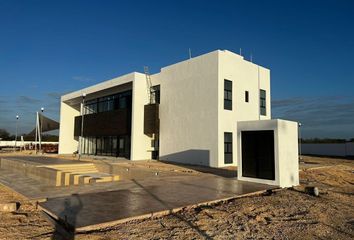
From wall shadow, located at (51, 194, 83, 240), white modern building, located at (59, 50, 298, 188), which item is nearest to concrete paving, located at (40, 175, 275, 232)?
wall shadow, located at (51, 194, 83, 240)

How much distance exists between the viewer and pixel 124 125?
91.2ft

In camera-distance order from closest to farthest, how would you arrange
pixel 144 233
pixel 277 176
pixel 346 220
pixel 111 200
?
pixel 144 233 → pixel 346 220 → pixel 111 200 → pixel 277 176

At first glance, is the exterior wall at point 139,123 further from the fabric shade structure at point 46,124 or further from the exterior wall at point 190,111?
the fabric shade structure at point 46,124

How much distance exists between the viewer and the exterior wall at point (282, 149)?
11.1 meters

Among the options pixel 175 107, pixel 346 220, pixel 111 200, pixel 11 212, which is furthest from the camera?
pixel 175 107

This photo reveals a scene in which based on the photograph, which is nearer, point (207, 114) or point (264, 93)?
point (207, 114)

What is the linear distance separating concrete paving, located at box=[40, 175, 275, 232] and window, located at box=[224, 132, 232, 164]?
31.7 ft

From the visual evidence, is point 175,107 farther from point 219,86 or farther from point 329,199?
point 329,199

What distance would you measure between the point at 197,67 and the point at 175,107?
3866 millimetres

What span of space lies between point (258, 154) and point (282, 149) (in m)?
0.99

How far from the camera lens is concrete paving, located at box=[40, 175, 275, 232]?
6125mm

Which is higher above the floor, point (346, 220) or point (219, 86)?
point (219, 86)

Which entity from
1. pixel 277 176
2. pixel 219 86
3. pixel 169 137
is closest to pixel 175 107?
pixel 169 137

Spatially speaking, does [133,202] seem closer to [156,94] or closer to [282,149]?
[282,149]
